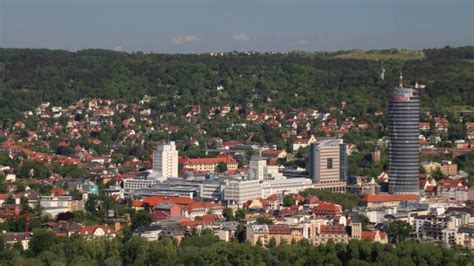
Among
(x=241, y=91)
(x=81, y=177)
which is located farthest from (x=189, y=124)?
(x=81, y=177)

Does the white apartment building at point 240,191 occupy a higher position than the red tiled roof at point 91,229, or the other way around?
the white apartment building at point 240,191

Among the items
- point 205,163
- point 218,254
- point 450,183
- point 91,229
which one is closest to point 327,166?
point 450,183

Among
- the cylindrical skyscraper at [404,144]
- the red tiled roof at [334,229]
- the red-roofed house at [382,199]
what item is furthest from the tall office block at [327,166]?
the red tiled roof at [334,229]

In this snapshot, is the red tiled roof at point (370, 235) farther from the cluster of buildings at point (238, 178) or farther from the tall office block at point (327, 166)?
the tall office block at point (327, 166)

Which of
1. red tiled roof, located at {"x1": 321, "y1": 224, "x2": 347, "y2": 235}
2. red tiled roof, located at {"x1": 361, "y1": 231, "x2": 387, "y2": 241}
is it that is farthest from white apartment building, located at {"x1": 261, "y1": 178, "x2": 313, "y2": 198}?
red tiled roof, located at {"x1": 361, "y1": 231, "x2": 387, "y2": 241}

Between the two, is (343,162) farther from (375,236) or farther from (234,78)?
(234,78)

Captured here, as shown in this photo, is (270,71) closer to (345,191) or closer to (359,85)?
(359,85)
